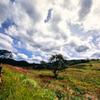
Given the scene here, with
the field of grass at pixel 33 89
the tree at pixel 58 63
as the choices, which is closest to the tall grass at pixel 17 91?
the field of grass at pixel 33 89

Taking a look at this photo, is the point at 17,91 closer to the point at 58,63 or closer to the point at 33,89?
the point at 33,89

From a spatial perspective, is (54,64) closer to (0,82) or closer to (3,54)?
(0,82)

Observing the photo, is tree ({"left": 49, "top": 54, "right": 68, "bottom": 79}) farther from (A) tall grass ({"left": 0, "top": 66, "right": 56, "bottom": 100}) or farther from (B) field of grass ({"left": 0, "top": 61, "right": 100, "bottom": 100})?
(A) tall grass ({"left": 0, "top": 66, "right": 56, "bottom": 100})

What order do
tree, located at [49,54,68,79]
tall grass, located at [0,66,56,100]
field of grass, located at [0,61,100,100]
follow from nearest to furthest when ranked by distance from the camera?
1. tall grass, located at [0,66,56,100]
2. field of grass, located at [0,61,100,100]
3. tree, located at [49,54,68,79]

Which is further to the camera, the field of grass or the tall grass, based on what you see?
the field of grass

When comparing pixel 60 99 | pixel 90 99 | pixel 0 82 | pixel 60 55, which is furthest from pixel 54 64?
pixel 0 82

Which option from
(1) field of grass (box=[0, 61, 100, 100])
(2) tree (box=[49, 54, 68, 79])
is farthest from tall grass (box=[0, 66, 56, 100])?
Result: (2) tree (box=[49, 54, 68, 79])

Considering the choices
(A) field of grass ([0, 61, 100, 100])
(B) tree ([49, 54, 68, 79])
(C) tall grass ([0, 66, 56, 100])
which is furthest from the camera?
(B) tree ([49, 54, 68, 79])

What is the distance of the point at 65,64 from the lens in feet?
92.1

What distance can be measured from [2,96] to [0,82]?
4.89ft

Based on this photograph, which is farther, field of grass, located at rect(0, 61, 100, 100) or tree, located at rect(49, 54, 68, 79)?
tree, located at rect(49, 54, 68, 79)

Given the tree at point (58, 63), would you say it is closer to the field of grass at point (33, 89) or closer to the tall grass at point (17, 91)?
the field of grass at point (33, 89)

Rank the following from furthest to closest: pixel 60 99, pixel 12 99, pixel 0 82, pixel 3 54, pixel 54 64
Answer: pixel 3 54 → pixel 54 64 → pixel 60 99 → pixel 0 82 → pixel 12 99

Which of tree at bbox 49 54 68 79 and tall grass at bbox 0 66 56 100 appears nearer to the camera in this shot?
tall grass at bbox 0 66 56 100
